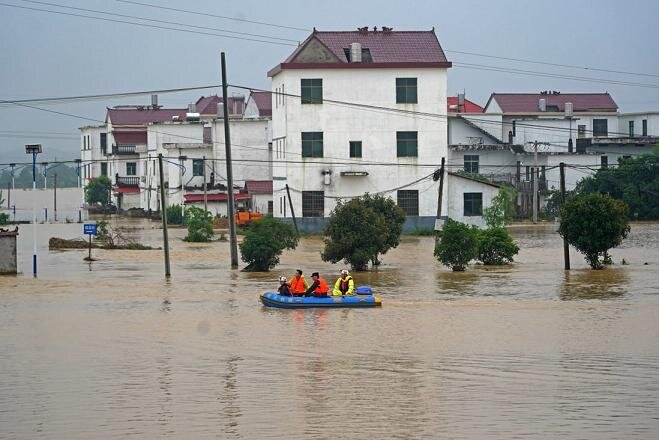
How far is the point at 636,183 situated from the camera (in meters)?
74.6

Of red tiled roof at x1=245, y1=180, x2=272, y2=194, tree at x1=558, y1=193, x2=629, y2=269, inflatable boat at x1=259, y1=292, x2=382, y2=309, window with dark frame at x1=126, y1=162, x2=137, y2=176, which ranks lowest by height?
inflatable boat at x1=259, y1=292, x2=382, y2=309

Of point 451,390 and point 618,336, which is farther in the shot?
point 618,336

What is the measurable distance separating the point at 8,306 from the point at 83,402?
15.1 meters

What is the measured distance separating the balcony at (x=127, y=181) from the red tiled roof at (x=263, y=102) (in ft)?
48.6

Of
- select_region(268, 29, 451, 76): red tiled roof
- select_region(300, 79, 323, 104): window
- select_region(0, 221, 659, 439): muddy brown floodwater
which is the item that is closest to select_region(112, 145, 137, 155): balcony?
select_region(268, 29, 451, 76): red tiled roof

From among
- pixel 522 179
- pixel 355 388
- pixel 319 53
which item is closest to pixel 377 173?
pixel 319 53

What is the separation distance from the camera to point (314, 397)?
783 inches

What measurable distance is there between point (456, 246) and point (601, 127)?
176ft

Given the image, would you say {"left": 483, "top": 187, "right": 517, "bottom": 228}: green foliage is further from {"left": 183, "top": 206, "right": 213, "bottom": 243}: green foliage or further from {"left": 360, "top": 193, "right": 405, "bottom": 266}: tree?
{"left": 360, "top": 193, "right": 405, "bottom": 266}: tree

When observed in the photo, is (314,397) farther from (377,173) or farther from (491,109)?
(491,109)

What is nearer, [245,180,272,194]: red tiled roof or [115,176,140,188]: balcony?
[245,180,272,194]: red tiled roof

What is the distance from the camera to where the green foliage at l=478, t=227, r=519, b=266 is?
46344 millimetres

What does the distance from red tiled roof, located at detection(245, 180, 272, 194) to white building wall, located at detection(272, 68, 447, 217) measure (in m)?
14.9

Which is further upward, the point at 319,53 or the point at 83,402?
the point at 319,53
